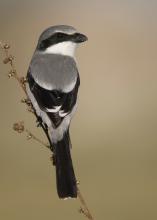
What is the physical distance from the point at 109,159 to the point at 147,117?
68.9 inches

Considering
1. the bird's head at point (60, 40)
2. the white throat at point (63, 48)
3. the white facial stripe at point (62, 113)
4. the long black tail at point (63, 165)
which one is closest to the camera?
the long black tail at point (63, 165)

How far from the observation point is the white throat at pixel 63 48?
15.0 ft

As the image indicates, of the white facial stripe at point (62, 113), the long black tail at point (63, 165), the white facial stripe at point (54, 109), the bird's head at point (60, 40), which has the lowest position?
the long black tail at point (63, 165)

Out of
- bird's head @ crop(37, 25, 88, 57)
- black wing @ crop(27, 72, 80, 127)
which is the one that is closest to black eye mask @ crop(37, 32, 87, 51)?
bird's head @ crop(37, 25, 88, 57)

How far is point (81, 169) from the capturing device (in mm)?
10359

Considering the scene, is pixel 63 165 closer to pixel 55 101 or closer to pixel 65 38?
pixel 55 101

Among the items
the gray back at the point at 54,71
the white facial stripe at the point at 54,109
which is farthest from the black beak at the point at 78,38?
the white facial stripe at the point at 54,109

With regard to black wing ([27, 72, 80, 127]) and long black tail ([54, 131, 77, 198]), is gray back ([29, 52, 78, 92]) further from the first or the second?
Answer: long black tail ([54, 131, 77, 198])

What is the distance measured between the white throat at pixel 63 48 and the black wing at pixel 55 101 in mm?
343

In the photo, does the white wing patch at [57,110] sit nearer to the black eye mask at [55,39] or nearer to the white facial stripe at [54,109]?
the white facial stripe at [54,109]

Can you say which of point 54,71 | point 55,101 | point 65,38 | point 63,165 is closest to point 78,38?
point 65,38

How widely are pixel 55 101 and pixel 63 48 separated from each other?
0.42m

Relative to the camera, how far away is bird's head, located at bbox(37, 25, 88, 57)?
4461 mm

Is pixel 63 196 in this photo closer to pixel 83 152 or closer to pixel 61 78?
pixel 61 78
